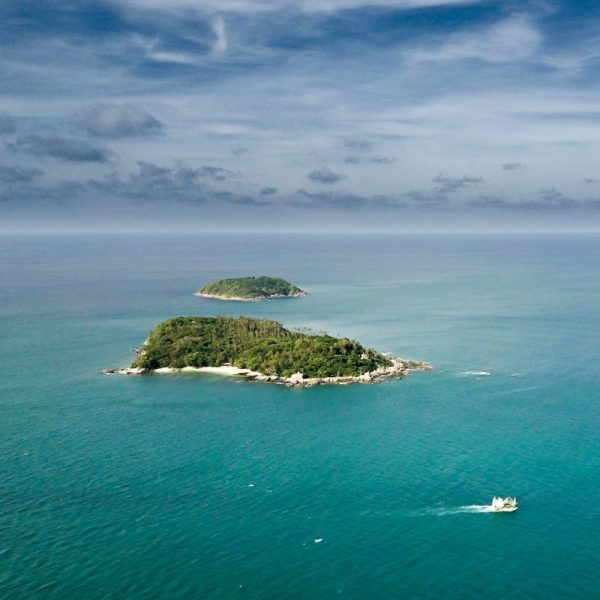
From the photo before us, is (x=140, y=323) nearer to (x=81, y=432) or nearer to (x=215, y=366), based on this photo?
(x=215, y=366)

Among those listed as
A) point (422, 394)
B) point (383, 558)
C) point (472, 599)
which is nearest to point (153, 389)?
point (422, 394)

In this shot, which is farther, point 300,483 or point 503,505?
point 300,483

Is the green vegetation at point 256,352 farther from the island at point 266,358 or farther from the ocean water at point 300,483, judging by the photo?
the ocean water at point 300,483

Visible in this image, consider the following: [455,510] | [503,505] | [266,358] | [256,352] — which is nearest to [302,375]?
[266,358]

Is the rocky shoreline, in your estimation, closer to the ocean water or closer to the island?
the island

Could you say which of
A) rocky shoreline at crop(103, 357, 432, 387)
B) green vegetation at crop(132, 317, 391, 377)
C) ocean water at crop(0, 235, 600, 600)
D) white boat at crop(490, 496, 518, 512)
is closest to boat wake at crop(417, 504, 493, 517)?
ocean water at crop(0, 235, 600, 600)

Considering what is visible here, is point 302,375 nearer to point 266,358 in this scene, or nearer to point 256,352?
point 266,358
